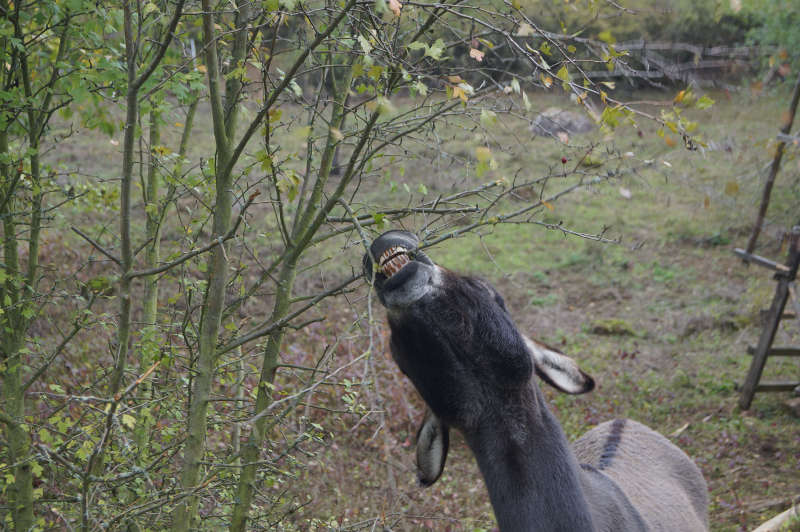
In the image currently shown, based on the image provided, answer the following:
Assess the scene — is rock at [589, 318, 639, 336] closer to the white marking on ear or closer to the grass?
the grass

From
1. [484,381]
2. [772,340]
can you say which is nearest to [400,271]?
[484,381]

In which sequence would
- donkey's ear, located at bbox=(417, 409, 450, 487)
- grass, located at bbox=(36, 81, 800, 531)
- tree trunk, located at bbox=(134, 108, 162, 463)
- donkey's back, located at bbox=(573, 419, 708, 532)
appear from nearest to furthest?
donkey's ear, located at bbox=(417, 409, 450, 487) → tree trunk, located at bbox=(134, 108, 162, 463) → donkey's back, located at bbox=(573, 419, 708, 532) → grass, located at bbox=(36, 81, 800, 531)

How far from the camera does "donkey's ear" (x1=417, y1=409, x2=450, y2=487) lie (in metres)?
2.63

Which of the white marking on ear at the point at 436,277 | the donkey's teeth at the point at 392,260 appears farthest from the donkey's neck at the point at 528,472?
the donkey's teeth at the point at 392,260

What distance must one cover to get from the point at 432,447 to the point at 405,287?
787mm

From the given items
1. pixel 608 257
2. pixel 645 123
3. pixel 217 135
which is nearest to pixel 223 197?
pixel 217 135

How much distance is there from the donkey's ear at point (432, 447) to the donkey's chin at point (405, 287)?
61cm

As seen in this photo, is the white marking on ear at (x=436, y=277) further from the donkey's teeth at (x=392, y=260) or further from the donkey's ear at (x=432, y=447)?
the donkey's ear at (x=432, y=447)

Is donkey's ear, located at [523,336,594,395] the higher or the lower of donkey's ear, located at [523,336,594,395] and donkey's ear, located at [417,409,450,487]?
the higher

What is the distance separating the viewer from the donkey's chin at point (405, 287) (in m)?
2.20

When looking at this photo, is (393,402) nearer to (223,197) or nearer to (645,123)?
(223,197)

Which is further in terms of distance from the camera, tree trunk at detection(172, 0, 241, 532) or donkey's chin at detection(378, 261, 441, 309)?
tree trunk at detection(172, 0, 241, 532)

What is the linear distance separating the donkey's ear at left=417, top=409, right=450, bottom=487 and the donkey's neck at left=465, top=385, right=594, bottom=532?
0.73 ft

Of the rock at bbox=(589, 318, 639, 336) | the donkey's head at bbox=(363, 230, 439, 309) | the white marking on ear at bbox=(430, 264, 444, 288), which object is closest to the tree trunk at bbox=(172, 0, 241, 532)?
the donkey's head at bbox=(363, 230, 439, 309)
